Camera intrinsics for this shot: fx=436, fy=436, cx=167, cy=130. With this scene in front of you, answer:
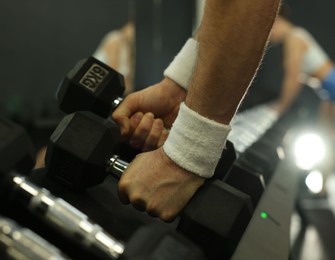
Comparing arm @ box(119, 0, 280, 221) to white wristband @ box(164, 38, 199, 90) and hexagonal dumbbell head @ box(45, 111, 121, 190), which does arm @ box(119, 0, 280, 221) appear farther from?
white wristband @ box(164, 38, 199, 90)

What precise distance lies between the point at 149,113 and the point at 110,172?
0.26 m

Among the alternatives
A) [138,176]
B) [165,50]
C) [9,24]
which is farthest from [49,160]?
[9,24]

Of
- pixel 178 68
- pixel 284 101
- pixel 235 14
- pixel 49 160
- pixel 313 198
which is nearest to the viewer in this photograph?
pixel 235 14

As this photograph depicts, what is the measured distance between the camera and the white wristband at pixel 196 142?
83 centimetres

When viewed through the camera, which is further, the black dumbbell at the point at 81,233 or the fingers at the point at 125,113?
the fingers at the point at 125,113

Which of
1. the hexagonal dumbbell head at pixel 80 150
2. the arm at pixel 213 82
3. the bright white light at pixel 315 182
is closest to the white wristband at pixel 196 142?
the arm at pixel 213 82

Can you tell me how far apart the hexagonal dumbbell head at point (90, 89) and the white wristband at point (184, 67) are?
0.54 feet

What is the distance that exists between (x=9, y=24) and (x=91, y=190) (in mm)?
4126

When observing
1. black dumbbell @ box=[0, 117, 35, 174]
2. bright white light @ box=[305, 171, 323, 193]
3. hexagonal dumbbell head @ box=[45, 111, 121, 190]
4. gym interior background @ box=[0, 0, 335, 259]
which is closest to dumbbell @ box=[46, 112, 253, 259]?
hexagonal dumbbell head @ box=[45, 111, 121, 190]

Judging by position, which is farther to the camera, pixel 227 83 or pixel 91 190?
pixel 91 190

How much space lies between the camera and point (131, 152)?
113 centimetres

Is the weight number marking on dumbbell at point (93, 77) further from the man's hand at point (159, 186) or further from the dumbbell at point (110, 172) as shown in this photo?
the man's hand at point (159, 186)

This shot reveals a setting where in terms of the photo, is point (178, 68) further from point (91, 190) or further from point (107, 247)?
point (107, 247)

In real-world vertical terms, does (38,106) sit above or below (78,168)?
below
